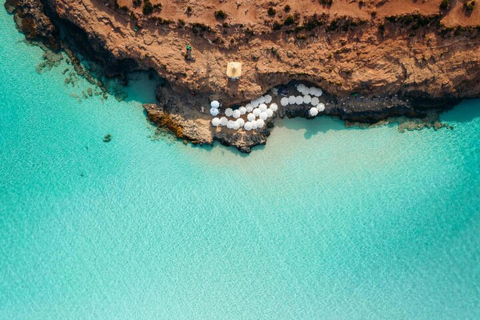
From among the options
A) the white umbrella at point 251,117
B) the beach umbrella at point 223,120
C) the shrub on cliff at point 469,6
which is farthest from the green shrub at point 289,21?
the shrub on cliff at point 469,6

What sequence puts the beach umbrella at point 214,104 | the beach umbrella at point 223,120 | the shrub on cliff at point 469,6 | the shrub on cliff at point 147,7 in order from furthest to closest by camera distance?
the beach umbrella at point 223,120 → the beach umbrella at point 214,104 → the shrub on cliff at point 147,7 → the shrub on cliff at point 469,6

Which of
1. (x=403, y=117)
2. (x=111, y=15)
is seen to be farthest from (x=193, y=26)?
(x=403, y=117)

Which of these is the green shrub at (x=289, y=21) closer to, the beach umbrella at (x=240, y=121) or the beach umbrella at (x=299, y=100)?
the beach umbrella at (x=299, y=100)

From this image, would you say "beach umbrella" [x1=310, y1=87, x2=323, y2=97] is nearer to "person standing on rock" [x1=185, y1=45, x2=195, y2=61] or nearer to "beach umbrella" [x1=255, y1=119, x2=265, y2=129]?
"beach umbrella" [x1=255, y1=119, x2=265, y2=129]

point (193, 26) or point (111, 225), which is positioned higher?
point (193, 26)

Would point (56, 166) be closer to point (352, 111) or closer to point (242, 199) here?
point (242, 199)

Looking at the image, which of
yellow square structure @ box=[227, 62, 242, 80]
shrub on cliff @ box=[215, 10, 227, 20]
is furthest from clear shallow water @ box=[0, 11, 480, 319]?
shrub on cliff @ box=[215, 10, 227, 20]
